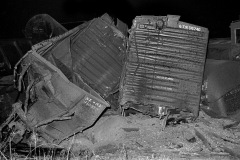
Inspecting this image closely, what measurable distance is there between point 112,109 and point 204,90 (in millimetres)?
2097

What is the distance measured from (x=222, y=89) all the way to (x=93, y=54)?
288 cm

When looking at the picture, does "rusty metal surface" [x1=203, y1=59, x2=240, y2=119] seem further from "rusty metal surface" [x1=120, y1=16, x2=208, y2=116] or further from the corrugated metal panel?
the corrugated metal panel

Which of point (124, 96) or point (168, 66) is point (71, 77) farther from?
point (168, 66)

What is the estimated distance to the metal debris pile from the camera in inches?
170

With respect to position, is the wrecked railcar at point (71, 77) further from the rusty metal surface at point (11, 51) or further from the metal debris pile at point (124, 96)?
the rusty metal surface at point (11, 51)

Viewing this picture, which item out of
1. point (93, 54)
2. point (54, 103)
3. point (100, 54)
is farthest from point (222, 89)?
point (54, 103)

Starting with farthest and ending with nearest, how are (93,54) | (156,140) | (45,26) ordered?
(45,26), (93,54), (156,140)

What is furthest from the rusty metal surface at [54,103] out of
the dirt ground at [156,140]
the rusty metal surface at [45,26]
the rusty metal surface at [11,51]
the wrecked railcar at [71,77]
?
the rusty metal surface at [11,51]

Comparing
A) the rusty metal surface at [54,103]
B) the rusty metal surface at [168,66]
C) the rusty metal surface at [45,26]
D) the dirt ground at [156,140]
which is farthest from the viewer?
the rusty metal surface at [45,26]

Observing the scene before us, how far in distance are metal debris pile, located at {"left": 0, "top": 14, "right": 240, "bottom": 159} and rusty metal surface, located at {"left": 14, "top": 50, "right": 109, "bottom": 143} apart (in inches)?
0.7

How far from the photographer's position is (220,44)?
661 centimetres

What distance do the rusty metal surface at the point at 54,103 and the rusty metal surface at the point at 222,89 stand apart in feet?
8.22

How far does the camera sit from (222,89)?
5223 mm

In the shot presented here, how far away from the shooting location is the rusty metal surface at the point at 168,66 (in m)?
4.71
